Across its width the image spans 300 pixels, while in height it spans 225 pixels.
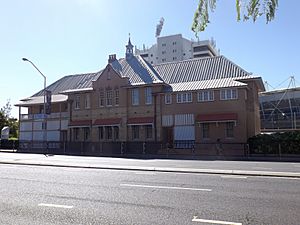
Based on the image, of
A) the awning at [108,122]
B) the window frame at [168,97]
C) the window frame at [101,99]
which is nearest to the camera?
the window frame at [168,97]

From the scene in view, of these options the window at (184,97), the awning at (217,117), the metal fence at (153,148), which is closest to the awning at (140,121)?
the window at (184,97)

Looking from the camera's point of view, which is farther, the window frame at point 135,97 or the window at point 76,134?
the window at point 76,134

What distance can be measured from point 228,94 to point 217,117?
9.40ft

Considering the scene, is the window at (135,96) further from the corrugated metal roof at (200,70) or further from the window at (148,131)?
the corrugated metal roof at (200,70)

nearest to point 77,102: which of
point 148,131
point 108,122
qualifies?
point 108,122

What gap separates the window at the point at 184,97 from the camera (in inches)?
1511

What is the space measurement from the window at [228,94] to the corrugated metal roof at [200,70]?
2.63 m

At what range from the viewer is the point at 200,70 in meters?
41.8

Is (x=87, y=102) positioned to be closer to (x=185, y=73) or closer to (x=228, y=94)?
(x=185, y=73)

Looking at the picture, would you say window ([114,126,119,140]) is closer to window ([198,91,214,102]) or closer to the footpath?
window ([198,91,214,102])

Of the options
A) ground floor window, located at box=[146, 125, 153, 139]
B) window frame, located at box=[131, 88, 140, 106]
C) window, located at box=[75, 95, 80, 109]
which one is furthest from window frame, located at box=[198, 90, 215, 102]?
window, located at box=[75, 95, 80, 109]

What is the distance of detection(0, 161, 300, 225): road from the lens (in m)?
6.97

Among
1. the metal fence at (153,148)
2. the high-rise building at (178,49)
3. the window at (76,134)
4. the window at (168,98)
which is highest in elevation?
the high-rise building at (178,49)

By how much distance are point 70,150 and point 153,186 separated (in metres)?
30.3
